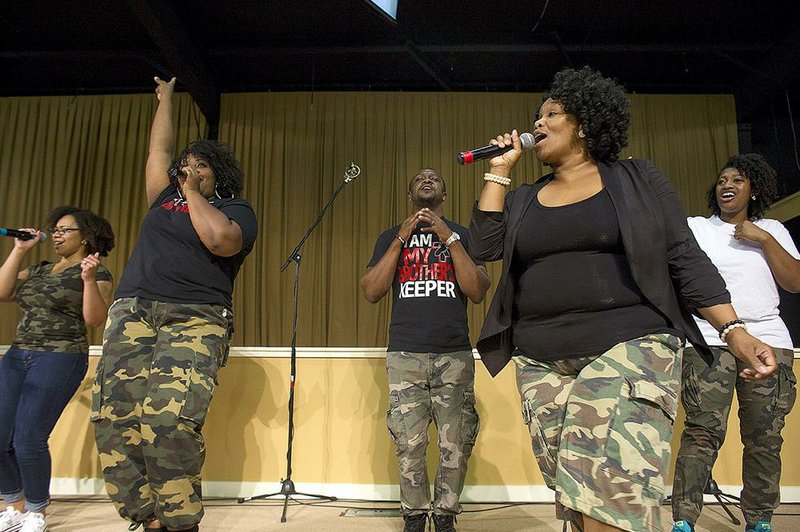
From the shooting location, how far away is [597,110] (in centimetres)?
173

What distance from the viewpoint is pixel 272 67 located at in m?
6.73

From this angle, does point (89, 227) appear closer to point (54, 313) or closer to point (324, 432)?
point (54, 313)

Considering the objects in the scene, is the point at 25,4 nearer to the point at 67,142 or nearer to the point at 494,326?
the point at 67,142

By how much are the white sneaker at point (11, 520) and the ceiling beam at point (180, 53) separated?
12.5 ft

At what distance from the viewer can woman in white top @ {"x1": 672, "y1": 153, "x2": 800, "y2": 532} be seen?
2.51m

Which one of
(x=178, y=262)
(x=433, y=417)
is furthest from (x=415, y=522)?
(x=178, y=262)

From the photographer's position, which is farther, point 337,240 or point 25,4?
point 337,240

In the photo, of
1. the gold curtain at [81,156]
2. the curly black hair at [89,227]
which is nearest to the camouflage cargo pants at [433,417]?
the curly black hair at [89,227]

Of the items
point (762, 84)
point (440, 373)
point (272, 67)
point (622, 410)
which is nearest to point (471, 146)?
point (272, 67)

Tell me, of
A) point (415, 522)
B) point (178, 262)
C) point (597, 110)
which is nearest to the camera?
point (597, 110)

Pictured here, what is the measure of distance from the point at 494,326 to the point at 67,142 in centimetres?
685

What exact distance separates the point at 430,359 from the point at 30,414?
6.18 ft

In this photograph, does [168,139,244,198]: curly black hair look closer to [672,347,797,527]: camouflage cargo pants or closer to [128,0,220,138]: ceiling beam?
[672,347,797,527]: camouflage cargo pants

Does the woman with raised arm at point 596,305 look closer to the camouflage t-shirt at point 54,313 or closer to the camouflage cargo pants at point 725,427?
the camouflage cargo pants at point 725,427
